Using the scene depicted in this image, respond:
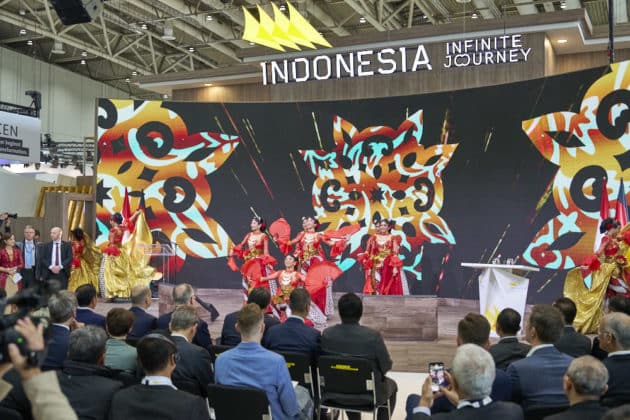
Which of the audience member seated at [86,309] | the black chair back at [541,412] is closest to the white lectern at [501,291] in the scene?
the audience member seated at [86,309]

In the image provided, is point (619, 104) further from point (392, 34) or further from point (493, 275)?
point (392, 34)

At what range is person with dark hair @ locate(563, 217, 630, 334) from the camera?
7539mm

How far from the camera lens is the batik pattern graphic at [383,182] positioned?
37.3ft

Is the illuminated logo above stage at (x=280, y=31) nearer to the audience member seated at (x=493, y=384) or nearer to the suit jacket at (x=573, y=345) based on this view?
the suit jacket at (x=573, y=345)

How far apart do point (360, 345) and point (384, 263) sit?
18.6 ft

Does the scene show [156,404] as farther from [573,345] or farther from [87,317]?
[573,345]

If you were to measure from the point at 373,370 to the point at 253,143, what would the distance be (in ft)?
29.0

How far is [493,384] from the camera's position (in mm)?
3318

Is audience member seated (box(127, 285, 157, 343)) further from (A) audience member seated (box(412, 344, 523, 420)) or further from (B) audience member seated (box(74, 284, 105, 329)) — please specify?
(A) audience member seated (box(412, 344, 523, 420))

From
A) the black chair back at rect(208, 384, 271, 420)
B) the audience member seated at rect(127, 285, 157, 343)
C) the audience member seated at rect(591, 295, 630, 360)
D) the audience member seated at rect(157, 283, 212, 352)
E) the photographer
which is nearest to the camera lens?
the photographer

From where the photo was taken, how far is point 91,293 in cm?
504

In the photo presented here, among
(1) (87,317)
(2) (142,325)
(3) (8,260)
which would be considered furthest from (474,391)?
(3) (8,260)

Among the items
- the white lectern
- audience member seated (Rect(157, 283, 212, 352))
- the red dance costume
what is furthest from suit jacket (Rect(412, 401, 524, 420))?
the red dance costume

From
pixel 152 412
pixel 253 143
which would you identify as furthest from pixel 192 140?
pixel 152 412
